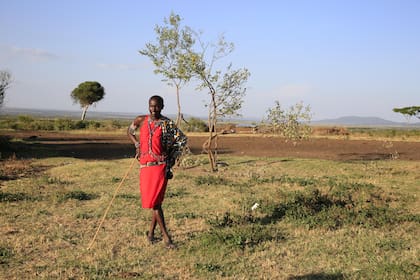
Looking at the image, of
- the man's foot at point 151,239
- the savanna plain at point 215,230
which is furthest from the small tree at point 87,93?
the man's foot at point 151,239

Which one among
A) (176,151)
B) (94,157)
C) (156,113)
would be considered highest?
(156,113)

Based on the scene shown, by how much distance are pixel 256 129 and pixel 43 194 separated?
8244mm

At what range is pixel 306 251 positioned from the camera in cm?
589

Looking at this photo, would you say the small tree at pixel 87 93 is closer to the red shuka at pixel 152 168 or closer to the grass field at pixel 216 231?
the grass field at pixel 216 231

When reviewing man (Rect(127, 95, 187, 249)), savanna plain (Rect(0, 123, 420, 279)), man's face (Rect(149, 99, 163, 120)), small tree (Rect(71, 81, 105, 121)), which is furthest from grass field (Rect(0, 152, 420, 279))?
small tree (Rect(71, 81, 105, 121))

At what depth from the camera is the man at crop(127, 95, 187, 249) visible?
5.81m

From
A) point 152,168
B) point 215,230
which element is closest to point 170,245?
point 215,230

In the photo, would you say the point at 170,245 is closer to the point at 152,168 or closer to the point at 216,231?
the point at 216,231

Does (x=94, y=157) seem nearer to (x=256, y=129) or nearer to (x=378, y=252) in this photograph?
(x=256, y=129)

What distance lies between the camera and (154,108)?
5.89 metres

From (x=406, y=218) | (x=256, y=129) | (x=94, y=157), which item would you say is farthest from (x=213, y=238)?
(x=94, y=157)

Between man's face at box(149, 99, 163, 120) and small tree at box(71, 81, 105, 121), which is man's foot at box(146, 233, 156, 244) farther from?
small tree at box(71, 81, 105, 121)

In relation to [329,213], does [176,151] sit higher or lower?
higher

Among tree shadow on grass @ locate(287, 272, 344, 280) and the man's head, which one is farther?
the man's head
